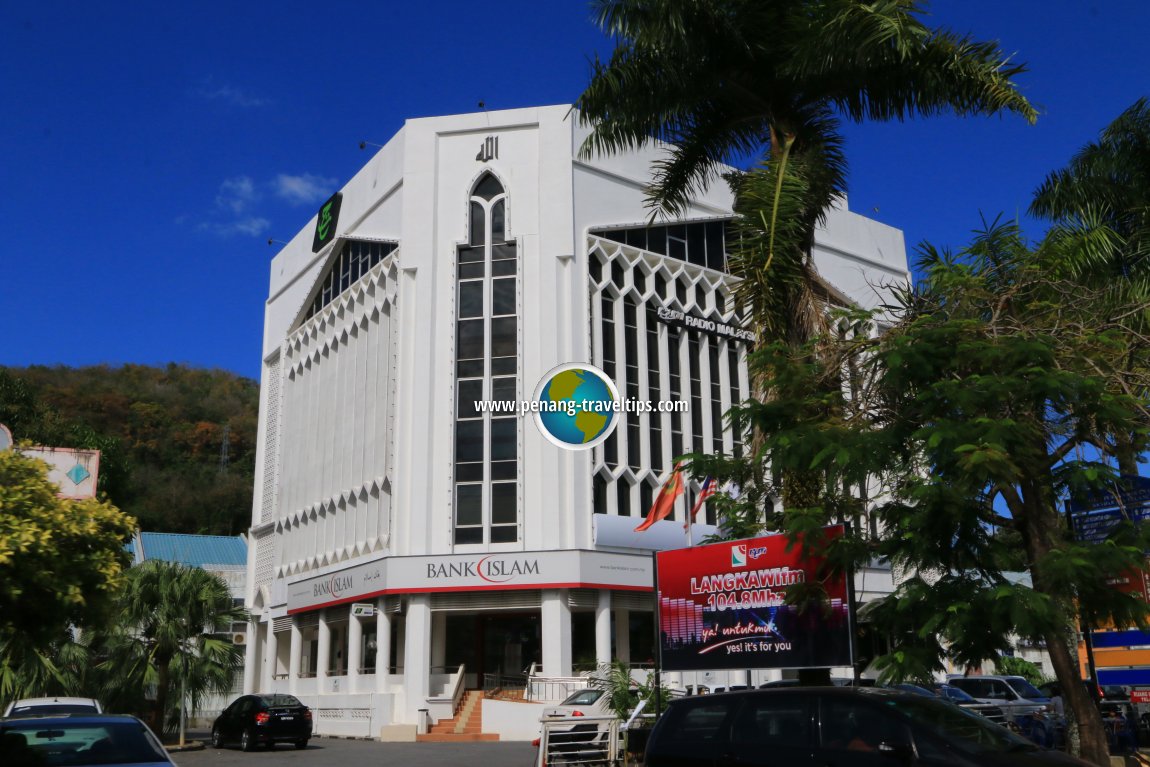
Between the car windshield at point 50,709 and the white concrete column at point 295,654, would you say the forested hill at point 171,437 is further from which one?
the car windshield at point 50,709

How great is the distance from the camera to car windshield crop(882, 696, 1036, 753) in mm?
7934

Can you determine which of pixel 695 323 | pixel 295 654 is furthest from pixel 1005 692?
pixel 295 654

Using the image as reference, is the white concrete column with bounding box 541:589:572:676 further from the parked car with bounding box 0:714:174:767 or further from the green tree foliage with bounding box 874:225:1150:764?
the parked car with bounding box 0:714:174:767

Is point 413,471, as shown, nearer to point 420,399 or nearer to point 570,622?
point 420,399

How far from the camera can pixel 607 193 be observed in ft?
119

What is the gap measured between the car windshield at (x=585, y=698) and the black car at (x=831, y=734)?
12.7m

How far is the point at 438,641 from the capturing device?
112 feet

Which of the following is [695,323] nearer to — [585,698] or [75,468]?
[585,698]

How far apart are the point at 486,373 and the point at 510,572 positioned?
22.1 feet

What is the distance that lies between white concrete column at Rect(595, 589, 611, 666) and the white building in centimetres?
10

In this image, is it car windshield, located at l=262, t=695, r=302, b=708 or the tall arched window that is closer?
car windshield, located at l=262, t=695, r=302, b=708

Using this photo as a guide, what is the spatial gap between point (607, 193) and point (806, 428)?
25.8m

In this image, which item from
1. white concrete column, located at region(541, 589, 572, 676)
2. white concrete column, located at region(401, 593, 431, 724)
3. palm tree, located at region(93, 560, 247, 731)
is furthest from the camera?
white concrete column, located at region(401, 593, 431, 724)

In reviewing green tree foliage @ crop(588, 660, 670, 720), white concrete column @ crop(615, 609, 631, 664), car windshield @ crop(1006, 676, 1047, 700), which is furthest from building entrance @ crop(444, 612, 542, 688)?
car windshield @ crop(1006, 676, 1047, 700)
